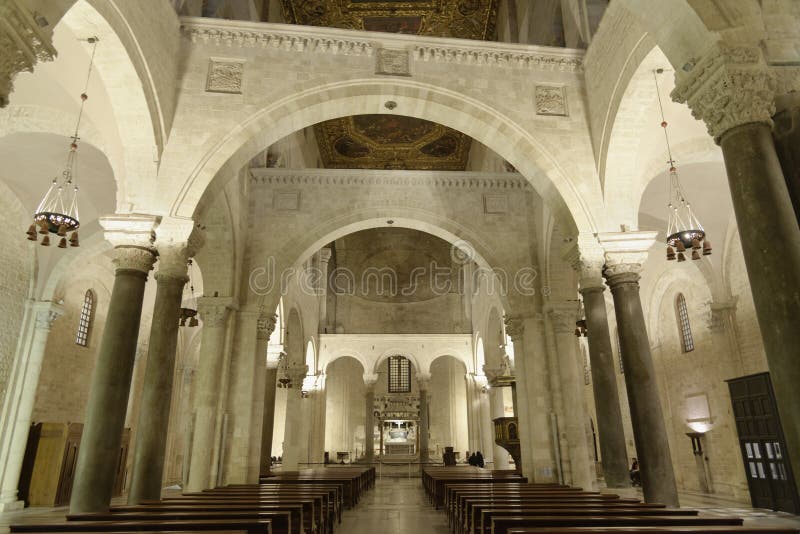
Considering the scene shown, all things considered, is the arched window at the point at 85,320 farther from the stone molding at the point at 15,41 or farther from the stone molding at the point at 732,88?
the stone molding at the point at 732,88

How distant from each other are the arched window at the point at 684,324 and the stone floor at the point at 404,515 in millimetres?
4015

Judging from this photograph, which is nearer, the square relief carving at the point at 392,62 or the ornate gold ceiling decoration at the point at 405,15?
the square relief carving at the point at 392,62

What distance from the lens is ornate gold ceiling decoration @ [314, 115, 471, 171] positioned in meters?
19.0

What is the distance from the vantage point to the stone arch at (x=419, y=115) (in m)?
8.48

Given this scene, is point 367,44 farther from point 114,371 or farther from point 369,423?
point 369,423

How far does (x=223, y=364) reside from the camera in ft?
37.8

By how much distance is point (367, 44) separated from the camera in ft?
30.1

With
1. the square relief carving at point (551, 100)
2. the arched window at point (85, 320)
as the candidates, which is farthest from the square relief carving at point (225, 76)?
the arched window at point (85, 320)

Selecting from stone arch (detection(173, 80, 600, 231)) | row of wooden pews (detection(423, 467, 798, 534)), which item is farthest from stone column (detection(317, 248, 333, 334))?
row of wooden pews (detection(423, 467, 798, 534))

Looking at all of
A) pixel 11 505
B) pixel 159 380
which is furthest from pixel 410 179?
pixel 11 505

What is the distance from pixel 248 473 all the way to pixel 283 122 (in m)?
7.40

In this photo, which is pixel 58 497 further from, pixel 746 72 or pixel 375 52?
pixel 746 72

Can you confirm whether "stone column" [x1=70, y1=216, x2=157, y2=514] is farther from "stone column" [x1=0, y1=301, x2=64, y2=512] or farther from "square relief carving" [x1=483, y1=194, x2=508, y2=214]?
"square relief carving" [x1=483, y1=194, x2=508, y2=214]

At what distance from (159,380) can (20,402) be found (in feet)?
20.2
